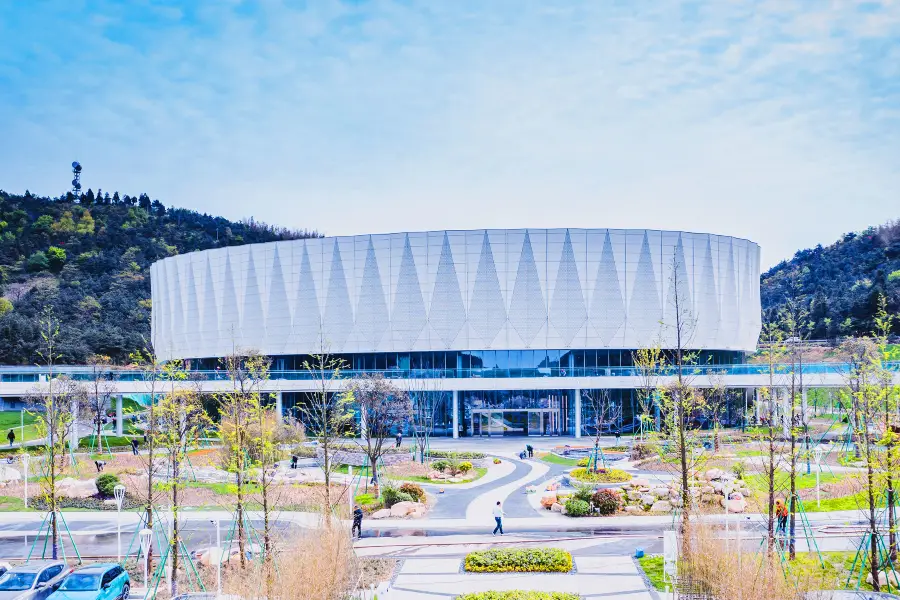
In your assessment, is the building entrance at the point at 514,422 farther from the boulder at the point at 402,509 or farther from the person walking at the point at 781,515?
the person walking at the point at 781,515

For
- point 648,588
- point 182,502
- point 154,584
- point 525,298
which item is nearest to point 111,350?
point 525,298

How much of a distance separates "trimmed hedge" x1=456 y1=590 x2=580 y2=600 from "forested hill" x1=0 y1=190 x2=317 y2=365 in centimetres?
7917

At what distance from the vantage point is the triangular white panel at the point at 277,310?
6556 centimetres

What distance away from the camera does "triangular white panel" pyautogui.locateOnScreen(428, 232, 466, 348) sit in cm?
6100

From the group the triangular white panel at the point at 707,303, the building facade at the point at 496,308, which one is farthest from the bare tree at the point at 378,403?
the triangular white panel at the point at 707,303

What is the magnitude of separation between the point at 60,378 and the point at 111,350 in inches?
1934

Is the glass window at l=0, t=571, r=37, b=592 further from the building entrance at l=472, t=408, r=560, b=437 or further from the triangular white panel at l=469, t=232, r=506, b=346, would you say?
the triangular white panel at l=469, t=232, r=506, b=346

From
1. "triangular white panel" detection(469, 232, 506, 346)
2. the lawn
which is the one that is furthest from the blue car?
the lawn

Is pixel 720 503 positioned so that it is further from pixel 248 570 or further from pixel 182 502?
pixel 182 502

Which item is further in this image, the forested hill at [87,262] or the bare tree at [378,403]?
the forested hill at [87,262]

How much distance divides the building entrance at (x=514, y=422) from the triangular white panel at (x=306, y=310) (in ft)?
52.9

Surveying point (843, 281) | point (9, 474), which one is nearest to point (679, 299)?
point (9, 474)

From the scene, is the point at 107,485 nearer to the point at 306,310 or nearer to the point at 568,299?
the point at 306,310

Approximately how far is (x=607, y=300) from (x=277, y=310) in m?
29.0
